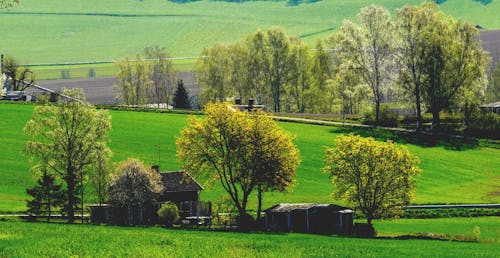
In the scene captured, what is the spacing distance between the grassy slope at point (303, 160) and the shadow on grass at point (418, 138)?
4.89 ft

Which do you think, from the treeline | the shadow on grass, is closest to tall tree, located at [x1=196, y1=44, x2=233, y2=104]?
the treeline

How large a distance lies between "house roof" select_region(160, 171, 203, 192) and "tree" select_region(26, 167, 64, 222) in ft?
32.5

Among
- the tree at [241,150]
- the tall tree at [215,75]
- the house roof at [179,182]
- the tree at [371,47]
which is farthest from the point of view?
the tall tree at [215,75]

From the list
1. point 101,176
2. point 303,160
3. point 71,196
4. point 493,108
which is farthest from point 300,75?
point 71,196

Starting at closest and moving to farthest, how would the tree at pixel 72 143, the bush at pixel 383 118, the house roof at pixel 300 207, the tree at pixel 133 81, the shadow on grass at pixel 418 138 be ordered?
the house roof at pixel 300 207
the tree at pixel 72 143
the shadow on grass at pixel 418 138
the bush at pixel 383 118
the tree at pixel 133 81

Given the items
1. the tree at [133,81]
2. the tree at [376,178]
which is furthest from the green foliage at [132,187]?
the tree at [133,81]

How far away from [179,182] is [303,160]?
2690 cm

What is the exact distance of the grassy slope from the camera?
98.2 m

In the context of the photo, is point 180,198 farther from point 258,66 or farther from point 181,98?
point 258,66

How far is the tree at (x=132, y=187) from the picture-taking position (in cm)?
8344

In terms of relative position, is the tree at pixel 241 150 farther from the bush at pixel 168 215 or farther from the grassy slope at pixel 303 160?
the grassy slope at pixel 303 160

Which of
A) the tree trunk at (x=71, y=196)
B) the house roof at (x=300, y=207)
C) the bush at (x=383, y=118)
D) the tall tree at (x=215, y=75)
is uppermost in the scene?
the tall tree at (x=215, y=75)

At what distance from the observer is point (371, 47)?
139 metres

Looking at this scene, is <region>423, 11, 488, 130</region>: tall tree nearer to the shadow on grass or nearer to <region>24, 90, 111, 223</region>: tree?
the shadow on grass
